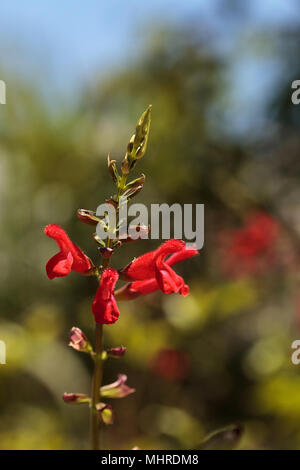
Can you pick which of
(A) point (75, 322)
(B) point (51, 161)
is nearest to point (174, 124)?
(B) point (51, 161)

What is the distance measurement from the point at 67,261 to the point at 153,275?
0.54 ft

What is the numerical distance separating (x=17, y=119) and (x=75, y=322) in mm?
2110

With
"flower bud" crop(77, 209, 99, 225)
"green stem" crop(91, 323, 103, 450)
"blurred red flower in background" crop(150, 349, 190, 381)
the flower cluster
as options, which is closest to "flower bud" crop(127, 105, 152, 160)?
the flower cluster

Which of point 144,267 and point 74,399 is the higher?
point 144,267

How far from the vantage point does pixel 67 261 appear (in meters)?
0.78

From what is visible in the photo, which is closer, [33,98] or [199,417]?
[199,417]

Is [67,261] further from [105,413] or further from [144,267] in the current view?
[105,413]

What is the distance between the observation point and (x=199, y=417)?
9.17ft

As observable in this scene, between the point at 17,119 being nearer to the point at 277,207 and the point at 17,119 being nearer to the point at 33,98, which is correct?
the point at 33,98

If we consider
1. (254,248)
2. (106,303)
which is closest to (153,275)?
(106,303)

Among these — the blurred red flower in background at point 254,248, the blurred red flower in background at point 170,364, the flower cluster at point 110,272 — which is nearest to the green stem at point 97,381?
the flower cluster at point 110,272

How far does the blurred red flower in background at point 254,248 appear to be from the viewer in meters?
2.97

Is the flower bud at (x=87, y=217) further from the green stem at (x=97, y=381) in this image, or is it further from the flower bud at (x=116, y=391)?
the flower bud at (x=116, y=391)
